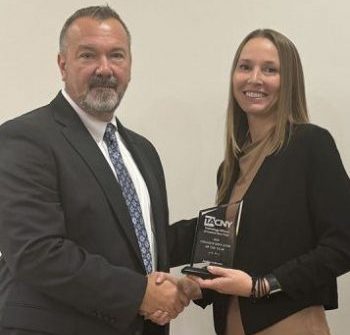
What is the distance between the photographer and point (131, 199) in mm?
1779

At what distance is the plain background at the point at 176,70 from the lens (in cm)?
243

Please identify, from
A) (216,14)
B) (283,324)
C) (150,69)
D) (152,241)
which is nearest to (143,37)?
(150,69)

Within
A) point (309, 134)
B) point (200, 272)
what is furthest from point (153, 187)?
point (309, 134)

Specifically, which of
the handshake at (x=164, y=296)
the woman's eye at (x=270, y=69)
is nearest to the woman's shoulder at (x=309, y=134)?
the woman's eye at (x=270, y=69)

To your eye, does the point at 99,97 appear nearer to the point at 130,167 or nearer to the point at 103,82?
the point at 103,82

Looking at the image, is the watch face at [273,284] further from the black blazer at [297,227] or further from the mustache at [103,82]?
the mustache at [103,82]

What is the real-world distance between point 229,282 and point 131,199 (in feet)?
1.37

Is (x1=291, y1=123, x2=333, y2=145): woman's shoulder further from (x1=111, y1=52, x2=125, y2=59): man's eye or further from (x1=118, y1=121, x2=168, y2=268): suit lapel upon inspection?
(x1=111, y1=52, x2=125, y2=59): man's eye

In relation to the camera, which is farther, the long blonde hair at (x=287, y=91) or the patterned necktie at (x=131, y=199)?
the long blonde hair at (x=287, y=91)

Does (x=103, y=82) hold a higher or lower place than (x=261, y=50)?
lower

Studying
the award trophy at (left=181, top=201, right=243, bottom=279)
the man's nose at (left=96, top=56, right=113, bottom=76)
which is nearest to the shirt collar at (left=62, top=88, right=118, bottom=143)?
the man's nose at (left=96, top=56, right=113, bottom=76)

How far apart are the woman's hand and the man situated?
0.12 m

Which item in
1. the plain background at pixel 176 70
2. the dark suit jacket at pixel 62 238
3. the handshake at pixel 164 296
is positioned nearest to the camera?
the dark suit jacket at pixel 62 238

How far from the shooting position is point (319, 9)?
7.68 feet
